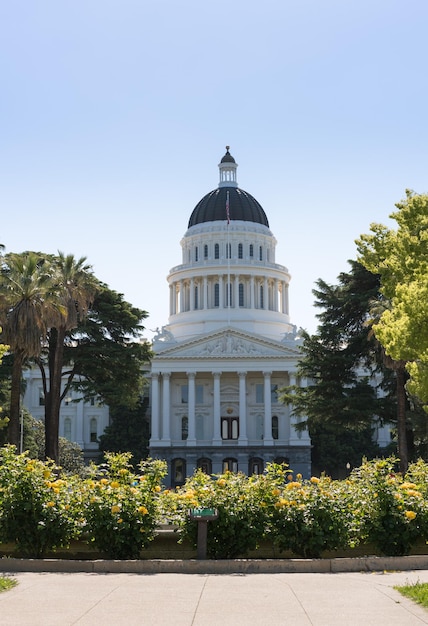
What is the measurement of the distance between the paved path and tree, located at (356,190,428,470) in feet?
32.5

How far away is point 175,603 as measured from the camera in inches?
432

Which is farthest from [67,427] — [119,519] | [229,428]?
[119,519]

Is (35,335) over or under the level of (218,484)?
over

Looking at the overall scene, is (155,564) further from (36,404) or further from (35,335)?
(36,404)

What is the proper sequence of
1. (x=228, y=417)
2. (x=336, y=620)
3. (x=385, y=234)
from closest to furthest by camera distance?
(x=336, y=620) → (x=385, y=234) → (x=228, y=417)

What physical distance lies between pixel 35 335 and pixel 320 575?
84.0ft

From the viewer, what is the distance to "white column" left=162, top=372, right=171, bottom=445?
91875mm

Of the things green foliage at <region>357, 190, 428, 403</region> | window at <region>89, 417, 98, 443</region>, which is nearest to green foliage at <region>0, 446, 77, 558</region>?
green foliage at <region>357, 190, 428, 403</region>

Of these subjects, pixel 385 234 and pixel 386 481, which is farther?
pixel 385 234

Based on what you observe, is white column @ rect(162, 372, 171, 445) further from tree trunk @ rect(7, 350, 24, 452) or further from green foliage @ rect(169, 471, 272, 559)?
green foliage @ rect(169, 471, 272, 559)

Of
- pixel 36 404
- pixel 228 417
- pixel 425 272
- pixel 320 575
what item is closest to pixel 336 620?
pixel 320 575

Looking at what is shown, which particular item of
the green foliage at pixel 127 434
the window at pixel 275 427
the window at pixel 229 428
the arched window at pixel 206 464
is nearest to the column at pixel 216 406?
the window at pixel 229 428

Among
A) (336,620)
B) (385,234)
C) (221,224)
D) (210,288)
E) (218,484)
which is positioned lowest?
(336,620)

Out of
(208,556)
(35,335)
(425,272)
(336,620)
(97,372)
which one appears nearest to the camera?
(336,620)
